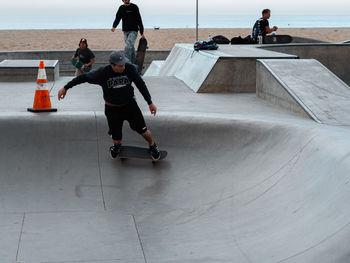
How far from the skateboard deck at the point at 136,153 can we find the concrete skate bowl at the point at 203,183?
0.42ft

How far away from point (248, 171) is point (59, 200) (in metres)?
2.36

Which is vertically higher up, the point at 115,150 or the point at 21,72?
the point at 21,72

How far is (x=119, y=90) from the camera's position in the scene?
6637 mm

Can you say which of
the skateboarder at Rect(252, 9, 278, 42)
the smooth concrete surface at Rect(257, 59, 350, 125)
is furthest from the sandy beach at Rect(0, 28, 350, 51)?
the smooth concrete surface at Rect(257, 59, 350, 125)

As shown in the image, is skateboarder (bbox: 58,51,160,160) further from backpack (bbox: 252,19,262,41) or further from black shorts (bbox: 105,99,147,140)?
backpack (bbox: 252,19,262,41)

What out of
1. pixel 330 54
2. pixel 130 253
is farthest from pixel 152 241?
pixel 330 54

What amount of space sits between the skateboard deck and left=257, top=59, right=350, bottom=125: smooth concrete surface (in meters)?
2.27

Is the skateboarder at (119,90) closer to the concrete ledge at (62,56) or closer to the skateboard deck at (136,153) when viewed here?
the skateboard deck at (136,153)

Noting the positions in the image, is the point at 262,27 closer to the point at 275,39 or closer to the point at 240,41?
the point at 275,39

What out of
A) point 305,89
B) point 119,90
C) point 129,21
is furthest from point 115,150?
point 129,21

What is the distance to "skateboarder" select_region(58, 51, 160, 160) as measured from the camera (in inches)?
258

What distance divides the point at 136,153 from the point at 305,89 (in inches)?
122

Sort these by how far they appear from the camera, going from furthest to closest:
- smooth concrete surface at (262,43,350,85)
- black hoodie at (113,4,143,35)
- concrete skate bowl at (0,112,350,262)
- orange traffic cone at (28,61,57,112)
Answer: smooth concrete surface at (262,43,350,85) → black hoodie at (113,4,143,35) → orange traffic cone at (28,61,57,112) → concrete skate bowl at (0,112,350,262)

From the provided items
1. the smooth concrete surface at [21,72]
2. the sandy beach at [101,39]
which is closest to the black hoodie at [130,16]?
the smooth concrete surface at [21,72]
